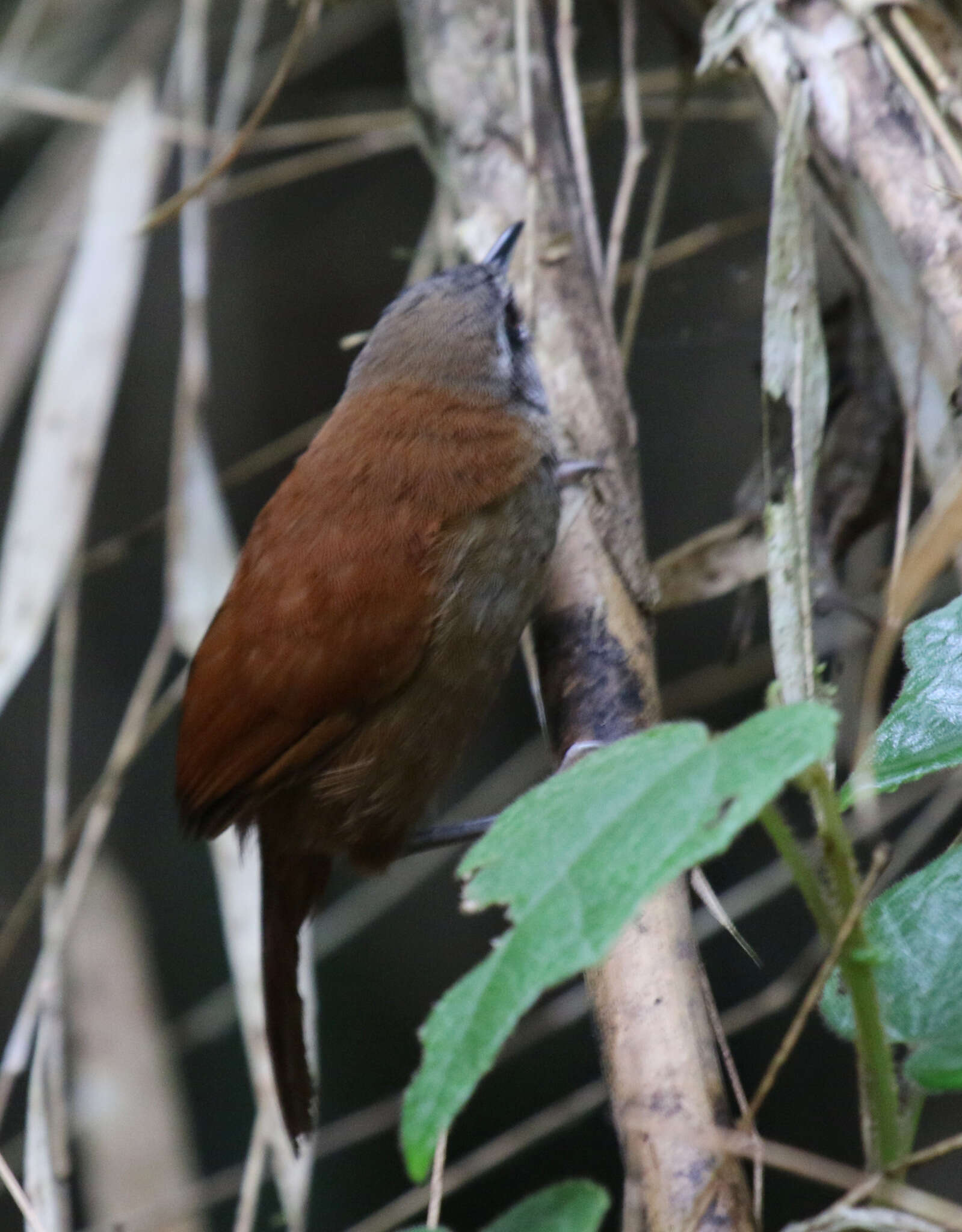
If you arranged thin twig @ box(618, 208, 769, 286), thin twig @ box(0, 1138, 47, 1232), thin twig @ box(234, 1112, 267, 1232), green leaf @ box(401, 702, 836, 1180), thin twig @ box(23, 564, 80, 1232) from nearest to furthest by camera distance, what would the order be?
1. green leaf @ box(401, 702, 836, 1180)
2. thin twig @ box(0, 1138, 47, 1232)
3. thin twig @ box(234, 1112, 267, 1232)
4. thin twig @ box(23, 564, 80, 1232)
5. thin twig @ box(618, 208, 769, 286)

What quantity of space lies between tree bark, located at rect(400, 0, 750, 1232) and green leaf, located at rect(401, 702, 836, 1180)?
33 centimetres

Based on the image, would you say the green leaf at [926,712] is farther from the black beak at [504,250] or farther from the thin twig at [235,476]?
the thin twig at [235,476]

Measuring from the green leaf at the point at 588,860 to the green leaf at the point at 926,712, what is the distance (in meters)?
0.20

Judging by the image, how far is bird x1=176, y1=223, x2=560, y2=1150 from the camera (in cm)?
169

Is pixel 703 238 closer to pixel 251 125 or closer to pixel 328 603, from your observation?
pixel 251 125

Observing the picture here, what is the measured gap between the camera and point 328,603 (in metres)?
1.67

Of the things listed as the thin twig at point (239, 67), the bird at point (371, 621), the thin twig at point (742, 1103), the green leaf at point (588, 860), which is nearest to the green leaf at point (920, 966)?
the thin twig at point (742, 1103)

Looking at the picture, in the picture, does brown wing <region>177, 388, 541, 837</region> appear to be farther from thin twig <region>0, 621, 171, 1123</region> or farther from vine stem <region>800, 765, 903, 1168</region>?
vine stem <region>800, 765, 903, 1168</region>

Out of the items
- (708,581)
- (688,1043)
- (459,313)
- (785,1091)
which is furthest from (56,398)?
(785,1091)

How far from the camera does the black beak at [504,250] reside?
1.88 meters

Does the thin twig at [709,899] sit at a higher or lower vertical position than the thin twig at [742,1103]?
higher

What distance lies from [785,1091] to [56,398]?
2.07 meters

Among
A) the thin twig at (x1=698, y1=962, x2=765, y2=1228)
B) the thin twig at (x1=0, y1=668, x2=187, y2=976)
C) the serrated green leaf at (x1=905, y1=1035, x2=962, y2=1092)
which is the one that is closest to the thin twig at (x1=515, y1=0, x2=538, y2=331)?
the thin twig at (x1=0, y1=668, x2=187, y2=976)

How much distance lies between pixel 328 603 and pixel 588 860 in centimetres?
95
